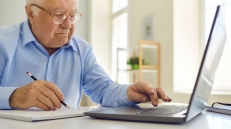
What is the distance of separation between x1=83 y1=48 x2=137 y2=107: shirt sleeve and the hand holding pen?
Answer: 0.31 m

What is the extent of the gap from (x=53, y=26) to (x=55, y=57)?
0.15 metres

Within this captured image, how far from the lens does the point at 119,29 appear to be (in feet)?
13.8

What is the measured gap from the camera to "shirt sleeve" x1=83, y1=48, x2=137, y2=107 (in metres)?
1.08

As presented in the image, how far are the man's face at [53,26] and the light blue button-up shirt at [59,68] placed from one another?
5 centimetres

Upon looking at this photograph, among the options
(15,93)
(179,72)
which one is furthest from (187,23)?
(15,93)

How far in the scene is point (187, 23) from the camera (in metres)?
2.61

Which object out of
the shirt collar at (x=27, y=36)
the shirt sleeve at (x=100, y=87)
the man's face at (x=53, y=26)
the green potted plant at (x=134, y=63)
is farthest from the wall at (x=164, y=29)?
the shirt collar at (x=27, y=36)

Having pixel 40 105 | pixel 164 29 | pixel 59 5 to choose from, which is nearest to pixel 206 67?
pixel 40 105

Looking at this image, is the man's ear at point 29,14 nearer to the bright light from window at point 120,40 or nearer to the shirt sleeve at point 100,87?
the shirt sleeve at point 100,87

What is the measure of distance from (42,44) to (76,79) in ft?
0.80

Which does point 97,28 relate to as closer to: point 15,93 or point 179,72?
point 179,72

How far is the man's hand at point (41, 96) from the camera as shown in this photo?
2.64 feet

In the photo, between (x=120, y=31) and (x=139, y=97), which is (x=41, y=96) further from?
(x=120, y=31)

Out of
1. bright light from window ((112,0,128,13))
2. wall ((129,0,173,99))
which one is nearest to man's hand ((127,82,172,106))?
wall ((129,0,173,99))
